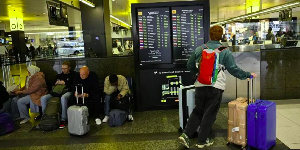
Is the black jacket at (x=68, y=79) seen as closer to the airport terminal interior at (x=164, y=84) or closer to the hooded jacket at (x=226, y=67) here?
the airport terminal interior at (x=164, y=84)

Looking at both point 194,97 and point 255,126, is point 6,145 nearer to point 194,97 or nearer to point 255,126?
point 194,97

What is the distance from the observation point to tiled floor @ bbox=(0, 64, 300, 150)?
12.6ft

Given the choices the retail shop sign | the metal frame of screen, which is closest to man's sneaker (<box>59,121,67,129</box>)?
the metal frame of screen

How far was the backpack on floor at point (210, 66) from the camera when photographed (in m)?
3.32

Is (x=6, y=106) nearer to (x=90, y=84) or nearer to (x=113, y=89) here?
(x=90, y=84)

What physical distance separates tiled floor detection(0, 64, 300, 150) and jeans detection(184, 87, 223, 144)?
29 cm

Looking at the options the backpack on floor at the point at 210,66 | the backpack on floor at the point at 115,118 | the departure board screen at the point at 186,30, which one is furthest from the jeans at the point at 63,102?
the backpack on floor at the point at 210,66

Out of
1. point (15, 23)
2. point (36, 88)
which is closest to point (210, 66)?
point (36, 88)

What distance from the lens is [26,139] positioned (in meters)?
4.35

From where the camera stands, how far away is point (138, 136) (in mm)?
4207

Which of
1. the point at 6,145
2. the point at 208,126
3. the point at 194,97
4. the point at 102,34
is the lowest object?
the point at 6,145

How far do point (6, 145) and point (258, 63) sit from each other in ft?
16.8

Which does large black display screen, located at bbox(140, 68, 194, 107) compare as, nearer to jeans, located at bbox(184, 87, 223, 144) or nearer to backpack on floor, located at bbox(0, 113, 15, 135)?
jeans, located at bbox(184, 87, 223, 144)

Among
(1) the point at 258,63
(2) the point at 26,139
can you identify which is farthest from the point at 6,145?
(1) the point at 258,63
